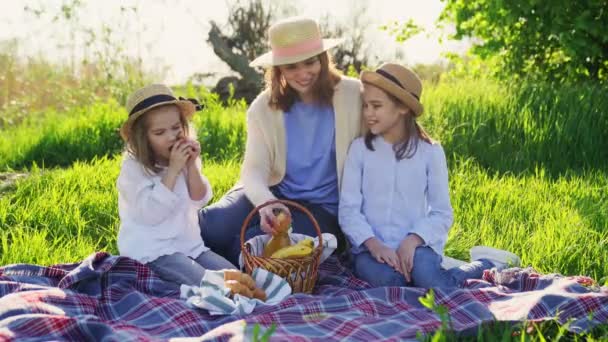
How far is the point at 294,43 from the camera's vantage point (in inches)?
167

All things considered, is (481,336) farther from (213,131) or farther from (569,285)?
(213,131)

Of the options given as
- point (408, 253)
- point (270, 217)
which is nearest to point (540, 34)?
point (408, 253)

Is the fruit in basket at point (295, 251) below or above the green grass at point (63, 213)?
above

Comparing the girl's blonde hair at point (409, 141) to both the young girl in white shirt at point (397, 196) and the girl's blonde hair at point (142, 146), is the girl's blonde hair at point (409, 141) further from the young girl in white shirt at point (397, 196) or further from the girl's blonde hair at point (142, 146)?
the girl's blonde hair at point (142, 146)

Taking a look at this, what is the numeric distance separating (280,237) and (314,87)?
3.01ft

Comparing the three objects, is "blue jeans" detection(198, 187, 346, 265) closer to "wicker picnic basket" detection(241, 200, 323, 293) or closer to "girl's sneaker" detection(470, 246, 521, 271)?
"wicker picnic basket" detection(241, 200, 323, 293)

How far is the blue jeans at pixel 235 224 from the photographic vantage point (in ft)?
14.9

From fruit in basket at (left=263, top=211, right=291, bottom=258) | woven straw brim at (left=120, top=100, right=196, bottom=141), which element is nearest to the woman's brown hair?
woven straw brim at (left=120, top=100, right=196, bottom=141)

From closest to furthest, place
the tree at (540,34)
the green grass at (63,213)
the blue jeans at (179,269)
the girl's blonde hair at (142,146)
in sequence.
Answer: the blue jeans at (179,269) < the girl's blonde hair at (142,146) < the green grass at (63,213) < the tree at (540,34)

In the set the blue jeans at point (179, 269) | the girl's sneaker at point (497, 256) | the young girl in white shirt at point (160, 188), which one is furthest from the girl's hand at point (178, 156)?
the girl's sneaker at point (497, 256)

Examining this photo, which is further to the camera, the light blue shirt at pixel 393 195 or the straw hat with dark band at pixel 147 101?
the light blue shirt at pixel 393 195

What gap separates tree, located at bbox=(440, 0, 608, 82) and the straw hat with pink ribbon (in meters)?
4.52

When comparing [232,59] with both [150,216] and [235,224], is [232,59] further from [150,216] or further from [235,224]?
[150,216]

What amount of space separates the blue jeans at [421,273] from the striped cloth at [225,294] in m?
0.58
